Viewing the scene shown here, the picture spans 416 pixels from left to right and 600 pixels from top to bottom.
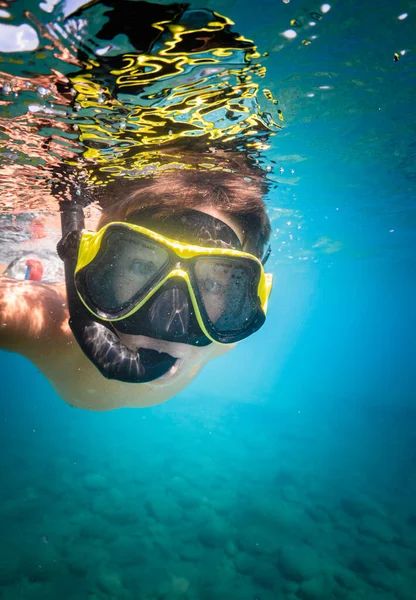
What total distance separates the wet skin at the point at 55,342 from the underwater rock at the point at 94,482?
8.16 m

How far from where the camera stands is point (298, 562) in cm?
746

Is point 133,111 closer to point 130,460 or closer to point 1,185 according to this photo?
point 1,185

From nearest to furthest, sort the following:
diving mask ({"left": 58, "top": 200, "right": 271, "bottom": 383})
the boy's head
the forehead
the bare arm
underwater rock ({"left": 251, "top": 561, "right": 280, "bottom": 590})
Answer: diving mask ({"left": 58, "top": 200, "right": 271, "bottom": 383}), the boy's head, the forehead, the bare arm, underwater rock ({"left": 251, "top": 561, "right": 280, "bottom": 590})

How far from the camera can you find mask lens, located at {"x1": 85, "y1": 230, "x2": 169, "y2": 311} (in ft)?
9.32

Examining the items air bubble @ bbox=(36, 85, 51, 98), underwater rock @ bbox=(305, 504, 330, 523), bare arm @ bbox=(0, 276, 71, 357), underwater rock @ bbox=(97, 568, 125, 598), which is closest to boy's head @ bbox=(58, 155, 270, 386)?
bare arm @ bbox=(0, 276, 71, 357)

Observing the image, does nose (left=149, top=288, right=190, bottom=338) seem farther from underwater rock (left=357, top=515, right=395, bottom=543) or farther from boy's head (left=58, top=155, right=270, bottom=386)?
underwater rock (left=357, top=515, right=395, bottom=543)

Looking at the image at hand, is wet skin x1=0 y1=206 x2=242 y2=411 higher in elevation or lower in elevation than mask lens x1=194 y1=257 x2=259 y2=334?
lower

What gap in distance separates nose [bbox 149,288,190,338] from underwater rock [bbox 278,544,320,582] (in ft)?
25.3

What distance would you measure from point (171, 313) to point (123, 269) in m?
0.64

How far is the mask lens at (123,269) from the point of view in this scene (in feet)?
9.32

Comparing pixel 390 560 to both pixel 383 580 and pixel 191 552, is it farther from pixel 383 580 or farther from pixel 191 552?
pixel 191 552

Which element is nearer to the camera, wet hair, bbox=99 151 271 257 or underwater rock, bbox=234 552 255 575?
wet hair, bbox=99 151 271 257

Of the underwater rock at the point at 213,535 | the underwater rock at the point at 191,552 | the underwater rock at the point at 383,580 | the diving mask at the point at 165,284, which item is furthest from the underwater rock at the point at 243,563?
the diving mask at the point at 165,284

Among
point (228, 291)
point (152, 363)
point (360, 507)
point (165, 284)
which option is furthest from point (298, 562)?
point (165, 284)
